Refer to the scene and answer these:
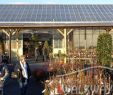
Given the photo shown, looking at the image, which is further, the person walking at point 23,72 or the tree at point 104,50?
the tree at point 104,50

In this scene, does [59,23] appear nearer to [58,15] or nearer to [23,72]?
[58,15]

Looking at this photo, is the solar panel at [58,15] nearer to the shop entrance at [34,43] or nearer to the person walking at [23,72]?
the shop entrance at [34,43]

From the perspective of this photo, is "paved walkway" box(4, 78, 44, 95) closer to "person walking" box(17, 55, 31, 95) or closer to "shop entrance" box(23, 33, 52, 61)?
"person walking" box(17, 55, 31, 95)

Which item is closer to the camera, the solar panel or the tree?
the tree

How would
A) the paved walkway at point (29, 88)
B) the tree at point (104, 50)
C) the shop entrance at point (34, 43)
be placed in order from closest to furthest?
1. the paved walkway at point (29, 88)
2. the tree at point (104, 50)
3. the shop entrance at point (34, 43)

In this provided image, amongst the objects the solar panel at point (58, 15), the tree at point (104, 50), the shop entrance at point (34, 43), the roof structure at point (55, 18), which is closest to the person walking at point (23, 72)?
the tree at point (104, 50)

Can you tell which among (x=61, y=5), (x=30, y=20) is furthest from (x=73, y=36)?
(x=30, y=20)

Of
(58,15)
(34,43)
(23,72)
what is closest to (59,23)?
(58,15)

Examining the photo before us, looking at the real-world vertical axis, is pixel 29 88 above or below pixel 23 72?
below

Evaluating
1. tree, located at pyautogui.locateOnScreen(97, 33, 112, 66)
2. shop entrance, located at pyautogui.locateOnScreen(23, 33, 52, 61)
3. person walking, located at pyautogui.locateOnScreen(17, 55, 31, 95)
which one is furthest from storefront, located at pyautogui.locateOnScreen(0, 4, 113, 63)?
person walking, located at pyautogui.locateOnScreen(17, 55, 31, 95)

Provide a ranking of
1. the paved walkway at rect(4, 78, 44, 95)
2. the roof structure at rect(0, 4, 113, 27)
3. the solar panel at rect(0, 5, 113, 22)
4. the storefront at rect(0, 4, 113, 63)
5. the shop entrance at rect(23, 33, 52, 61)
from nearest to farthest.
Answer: the paved walkway at rect(4, 78, 44, 95) → the roof structure at rect(0, 4, 113, 27) → the storefront at rect(0, 4, 113, 63) → the solar panel at rect(0, 5, 113, 22) → the shop entrance at rect(23, 33, 52, 61)

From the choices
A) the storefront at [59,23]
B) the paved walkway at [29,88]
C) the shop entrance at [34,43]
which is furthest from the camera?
the shop entrance at [34,43]

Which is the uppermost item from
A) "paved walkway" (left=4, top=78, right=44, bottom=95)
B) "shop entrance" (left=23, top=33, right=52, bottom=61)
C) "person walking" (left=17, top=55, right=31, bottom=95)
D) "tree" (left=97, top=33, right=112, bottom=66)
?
"person walking" (left=17, top=55, right=31, bottom=95)

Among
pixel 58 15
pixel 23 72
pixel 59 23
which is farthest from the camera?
pixel 58 15
